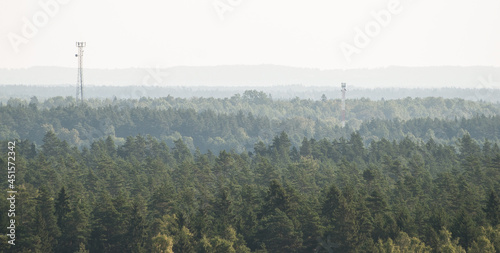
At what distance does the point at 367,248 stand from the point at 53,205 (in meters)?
28.6

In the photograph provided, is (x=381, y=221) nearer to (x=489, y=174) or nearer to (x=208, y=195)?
(x=208, y=195)

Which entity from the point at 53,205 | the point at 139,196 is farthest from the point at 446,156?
the point at 53,205

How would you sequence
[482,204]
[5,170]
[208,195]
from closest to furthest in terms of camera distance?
[482,204]
[208,195]
[5,170]

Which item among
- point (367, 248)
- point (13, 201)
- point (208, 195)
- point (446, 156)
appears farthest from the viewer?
point (446, 156)

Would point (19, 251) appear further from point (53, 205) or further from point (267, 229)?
point (267, 229)

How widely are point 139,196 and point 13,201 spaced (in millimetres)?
15759

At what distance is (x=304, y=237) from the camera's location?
69625mm

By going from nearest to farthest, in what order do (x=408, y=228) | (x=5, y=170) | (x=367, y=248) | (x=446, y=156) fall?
(x=367, y=248), (x=408, y=228), (x=5, y=170), (x=446, y=156)

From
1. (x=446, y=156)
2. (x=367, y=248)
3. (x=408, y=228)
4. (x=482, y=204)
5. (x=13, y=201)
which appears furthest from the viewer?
(x=446, y=156)

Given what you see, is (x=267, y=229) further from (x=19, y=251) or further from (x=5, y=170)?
(x=5, y=170)

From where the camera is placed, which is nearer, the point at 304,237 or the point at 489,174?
the point at 304,237

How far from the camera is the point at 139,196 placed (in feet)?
281

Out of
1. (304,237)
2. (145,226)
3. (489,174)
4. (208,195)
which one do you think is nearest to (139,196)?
(208,195)

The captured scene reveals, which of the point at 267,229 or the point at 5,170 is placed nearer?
the point at 267,229
